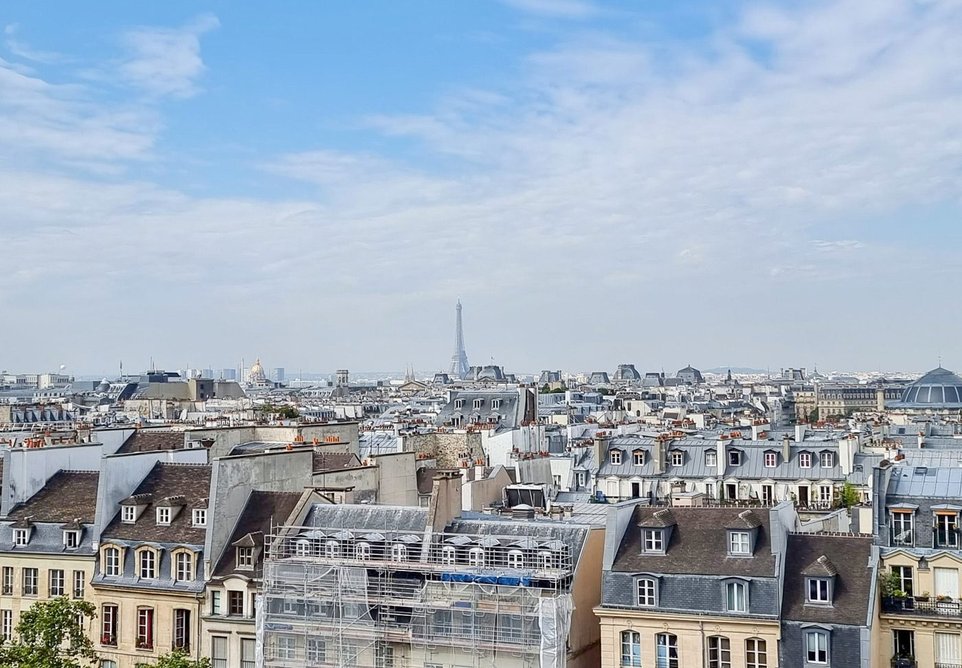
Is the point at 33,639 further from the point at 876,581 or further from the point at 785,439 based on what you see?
the point at 785,439

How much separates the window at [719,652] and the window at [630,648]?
1.96 m

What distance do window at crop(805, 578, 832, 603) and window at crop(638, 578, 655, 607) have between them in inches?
161

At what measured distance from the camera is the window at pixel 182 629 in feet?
118

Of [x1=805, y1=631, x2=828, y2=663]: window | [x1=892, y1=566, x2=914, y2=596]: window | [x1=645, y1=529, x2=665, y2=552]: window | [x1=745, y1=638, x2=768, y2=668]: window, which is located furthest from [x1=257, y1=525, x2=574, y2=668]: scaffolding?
[x1=892, y1=566, x2=914, y2=596]: window

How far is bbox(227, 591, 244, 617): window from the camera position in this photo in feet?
117

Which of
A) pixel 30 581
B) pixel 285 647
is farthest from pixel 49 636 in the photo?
pixel 30 581

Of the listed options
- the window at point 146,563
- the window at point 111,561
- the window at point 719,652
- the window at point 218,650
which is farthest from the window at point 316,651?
the window at point 719,652

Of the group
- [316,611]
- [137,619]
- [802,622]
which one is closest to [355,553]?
[316,611]

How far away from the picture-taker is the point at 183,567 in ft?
120

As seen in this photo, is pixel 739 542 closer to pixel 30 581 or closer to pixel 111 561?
pixel 111 561

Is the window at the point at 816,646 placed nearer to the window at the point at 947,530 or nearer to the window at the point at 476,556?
the window at the point at 947,530

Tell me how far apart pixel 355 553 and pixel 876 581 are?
14.7 metres

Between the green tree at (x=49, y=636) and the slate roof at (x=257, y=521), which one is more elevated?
the slate roof at (x=257, y=521)

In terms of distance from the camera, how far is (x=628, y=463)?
65062 mm
